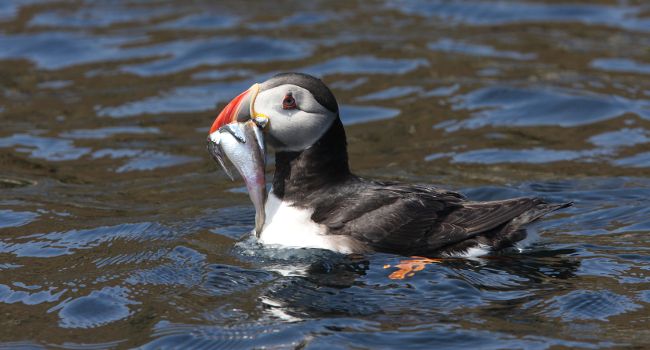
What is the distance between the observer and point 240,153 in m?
7.07

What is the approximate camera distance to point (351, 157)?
33.4 ft

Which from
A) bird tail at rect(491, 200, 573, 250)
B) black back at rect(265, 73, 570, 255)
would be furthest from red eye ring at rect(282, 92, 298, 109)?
bird tail at rect(491, 200, 573, 250)

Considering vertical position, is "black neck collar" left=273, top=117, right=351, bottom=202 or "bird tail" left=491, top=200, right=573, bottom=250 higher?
"black neck collar" left=273, top=117, right=351, bottom=202

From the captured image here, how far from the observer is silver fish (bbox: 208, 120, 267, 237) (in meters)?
7.01

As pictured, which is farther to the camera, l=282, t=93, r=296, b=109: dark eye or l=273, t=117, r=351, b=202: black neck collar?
l=273, t=117, r=351, b=202: black neck collar

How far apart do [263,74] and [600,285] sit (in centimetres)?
714

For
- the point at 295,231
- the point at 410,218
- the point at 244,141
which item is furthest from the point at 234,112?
the point at 410,218

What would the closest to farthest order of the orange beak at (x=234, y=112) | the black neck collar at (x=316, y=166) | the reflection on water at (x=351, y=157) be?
the reflection on water at (x=351, y=157)
the orange beak at (x=234, y=112)
the black neck collar at (x=316, y=166)

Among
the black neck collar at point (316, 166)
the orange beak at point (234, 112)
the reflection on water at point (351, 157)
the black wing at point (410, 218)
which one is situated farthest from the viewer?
the black neck collar at point (316, 166)

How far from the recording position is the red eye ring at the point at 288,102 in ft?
22.6

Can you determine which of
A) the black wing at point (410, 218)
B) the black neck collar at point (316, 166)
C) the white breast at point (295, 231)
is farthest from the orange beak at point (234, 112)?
the black wing at point (410, 218)

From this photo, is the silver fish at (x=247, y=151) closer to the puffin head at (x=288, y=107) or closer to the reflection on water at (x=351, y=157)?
the puffin head at (x=288, y=107)

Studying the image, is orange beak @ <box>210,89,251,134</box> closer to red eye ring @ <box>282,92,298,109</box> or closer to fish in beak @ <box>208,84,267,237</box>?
fish in beak @ <box>208,84,267,237</box>

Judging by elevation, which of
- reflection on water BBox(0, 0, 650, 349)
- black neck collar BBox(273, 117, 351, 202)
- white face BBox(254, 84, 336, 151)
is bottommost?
reflection on water BBox(0, 0, 650, 349)
